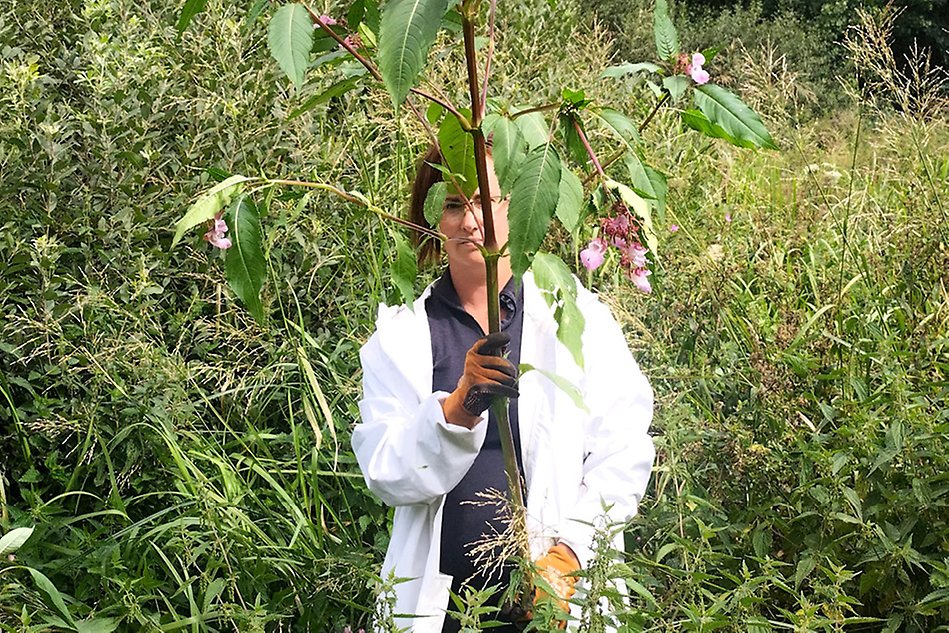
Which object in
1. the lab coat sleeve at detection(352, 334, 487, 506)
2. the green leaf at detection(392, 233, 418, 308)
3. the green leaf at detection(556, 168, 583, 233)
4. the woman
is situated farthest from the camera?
the woman

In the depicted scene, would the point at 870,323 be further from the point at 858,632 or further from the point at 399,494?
the point at 399,494

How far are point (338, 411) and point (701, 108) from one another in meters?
1.77

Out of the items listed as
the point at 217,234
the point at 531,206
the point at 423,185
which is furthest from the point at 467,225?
the point at 531,206

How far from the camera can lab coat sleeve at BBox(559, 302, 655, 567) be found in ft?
6.14

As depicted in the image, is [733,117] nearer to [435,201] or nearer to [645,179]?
[645,179]

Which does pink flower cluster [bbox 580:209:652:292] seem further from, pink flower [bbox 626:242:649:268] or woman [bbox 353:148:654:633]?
woman [bbox 353:148:654:633]

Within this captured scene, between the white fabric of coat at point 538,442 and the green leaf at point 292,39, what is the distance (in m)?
0.78

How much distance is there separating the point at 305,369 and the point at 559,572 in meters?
1.11

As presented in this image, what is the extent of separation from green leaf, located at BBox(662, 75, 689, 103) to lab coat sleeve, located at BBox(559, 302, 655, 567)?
2.17ft

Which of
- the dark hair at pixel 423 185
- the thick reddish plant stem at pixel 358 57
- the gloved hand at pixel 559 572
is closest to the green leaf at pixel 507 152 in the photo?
the thick reddish plant stem at pixel 358 57

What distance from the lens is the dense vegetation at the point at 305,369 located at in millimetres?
2121

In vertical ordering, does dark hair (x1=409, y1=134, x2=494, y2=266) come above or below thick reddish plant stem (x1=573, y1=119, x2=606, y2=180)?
below

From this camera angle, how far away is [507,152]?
1235mm

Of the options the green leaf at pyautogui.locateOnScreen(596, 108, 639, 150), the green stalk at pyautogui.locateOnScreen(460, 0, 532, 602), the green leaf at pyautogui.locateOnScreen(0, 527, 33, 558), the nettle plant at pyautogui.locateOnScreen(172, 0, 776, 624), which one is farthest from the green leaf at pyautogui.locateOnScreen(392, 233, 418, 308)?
the green leaf at pyautogui.locateOnScreen(0, 527, 33, 558)
